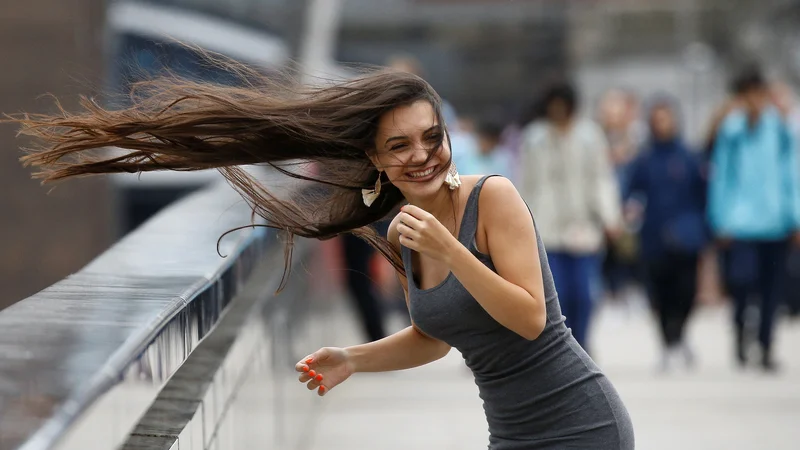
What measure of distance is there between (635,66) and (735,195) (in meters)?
13.8

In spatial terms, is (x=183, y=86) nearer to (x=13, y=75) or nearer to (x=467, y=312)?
(x=467, y=312)

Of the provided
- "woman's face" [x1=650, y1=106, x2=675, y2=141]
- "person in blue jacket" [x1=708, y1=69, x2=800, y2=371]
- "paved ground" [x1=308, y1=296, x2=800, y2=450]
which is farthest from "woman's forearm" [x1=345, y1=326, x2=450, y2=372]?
"woman's face" [x1=650, y1=106, x2=675, y2=141]

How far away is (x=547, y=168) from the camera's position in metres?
8.74

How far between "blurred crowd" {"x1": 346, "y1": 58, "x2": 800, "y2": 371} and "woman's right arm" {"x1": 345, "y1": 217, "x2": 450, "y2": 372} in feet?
15.8

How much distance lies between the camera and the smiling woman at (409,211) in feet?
9.84

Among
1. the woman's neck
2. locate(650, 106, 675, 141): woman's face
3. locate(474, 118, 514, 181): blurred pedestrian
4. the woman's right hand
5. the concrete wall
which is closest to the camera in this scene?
the woman's neck

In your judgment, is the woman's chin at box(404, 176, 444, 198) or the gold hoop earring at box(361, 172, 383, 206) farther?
the gold hoop earring at box(361, 172, 383, 206)

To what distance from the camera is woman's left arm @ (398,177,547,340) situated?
285cm

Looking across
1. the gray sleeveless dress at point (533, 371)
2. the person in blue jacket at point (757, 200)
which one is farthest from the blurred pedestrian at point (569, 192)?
the gray sleeveless dress at point (533, 371)

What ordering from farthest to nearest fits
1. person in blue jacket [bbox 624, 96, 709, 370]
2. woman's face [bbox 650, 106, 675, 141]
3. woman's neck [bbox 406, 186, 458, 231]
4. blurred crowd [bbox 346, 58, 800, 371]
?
woman's face [bbox 650, 106, 675, 141]
person in blue jacket [bbox 624, 96, 709, 370]
blurred crowd [bbox 346, 58, 800, 371]
woman's neck [bbox 406, 186, 458, 231]

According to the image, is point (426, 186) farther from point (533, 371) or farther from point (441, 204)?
point (533, 371)

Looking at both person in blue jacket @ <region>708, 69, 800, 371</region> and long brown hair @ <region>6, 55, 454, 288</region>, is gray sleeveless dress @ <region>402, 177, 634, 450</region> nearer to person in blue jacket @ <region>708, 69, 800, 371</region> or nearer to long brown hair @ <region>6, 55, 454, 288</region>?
long brown hair @ <region>6, 55, 454, 288</region>

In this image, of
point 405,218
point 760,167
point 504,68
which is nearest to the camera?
point 405,218

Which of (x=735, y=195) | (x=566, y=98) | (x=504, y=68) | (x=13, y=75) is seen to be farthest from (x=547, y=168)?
(x=504, y=68)
